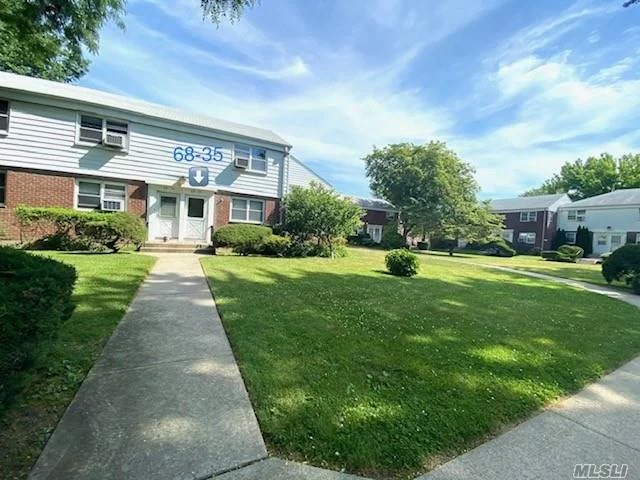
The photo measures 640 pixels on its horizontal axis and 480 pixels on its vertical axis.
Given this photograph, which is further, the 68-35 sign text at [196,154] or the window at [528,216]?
the window at [528,216]

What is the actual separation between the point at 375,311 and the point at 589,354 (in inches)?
118

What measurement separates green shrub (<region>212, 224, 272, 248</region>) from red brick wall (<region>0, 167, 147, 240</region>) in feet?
18.5

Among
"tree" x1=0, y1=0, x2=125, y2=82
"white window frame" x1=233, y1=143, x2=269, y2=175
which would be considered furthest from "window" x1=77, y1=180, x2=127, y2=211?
"tree" x1=0, y1=0, x2=125, y2=82

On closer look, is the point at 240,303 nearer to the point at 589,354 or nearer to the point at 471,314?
the point at 471,314

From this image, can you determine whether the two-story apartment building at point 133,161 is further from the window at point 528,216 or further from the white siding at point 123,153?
the window at point 528,216

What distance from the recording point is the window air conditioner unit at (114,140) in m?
13.5

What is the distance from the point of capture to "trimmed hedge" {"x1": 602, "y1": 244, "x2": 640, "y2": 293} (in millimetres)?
11586

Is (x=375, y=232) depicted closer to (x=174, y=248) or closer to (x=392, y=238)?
(x=392, y=238)

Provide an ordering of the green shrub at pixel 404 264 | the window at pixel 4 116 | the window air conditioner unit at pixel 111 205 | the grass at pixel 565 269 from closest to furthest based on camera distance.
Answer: the green shrub at pixel 404 264 < the window at pixel 4 116 < the window air conditioner unit at pixel 111 205 < the grass at pixel 565 269

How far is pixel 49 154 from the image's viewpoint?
1271cm

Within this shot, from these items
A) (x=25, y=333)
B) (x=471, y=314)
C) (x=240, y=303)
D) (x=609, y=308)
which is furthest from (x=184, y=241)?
(x=609, y=308)

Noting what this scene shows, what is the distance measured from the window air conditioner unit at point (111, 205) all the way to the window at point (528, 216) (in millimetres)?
38873

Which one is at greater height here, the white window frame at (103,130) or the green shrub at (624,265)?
the white window frame at (103,130)

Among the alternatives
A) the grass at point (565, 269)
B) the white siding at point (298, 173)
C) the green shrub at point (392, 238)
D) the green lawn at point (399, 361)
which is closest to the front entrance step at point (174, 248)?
the white siding at point (298, 173)
